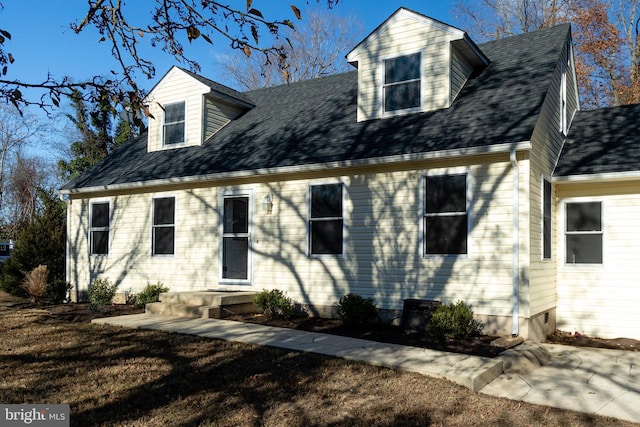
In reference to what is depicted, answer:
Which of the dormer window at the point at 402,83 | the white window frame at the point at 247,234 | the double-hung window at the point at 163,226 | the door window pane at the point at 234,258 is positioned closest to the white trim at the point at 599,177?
the dormer window at the point at 402,83

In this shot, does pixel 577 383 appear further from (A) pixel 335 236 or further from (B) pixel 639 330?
(A) pixel 335 236

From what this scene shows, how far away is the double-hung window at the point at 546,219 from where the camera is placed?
9.19 meters

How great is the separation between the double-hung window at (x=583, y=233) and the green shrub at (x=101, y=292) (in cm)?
988

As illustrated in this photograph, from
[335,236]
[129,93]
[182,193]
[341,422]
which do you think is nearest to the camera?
[129,93]

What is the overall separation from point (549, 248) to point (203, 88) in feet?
29.1

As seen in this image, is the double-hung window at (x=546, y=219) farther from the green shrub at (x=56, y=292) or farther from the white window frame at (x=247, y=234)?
the green shrub at (x=56, y=292)

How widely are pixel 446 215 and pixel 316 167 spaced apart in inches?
103

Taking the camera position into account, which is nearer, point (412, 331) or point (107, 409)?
point (107, 409)

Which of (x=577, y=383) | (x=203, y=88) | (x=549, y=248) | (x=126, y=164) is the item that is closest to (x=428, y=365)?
(x=577, y=383)

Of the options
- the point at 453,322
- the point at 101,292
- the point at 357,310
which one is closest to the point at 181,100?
the point at 101,292

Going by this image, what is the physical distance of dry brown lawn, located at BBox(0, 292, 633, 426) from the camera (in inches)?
195

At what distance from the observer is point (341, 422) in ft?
16.0

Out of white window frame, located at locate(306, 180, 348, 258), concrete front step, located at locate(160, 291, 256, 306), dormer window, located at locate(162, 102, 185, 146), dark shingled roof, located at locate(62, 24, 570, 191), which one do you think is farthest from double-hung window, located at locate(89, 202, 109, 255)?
white window frame, located at locate(306, 180, 348, 258)

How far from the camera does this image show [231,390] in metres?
5.65
